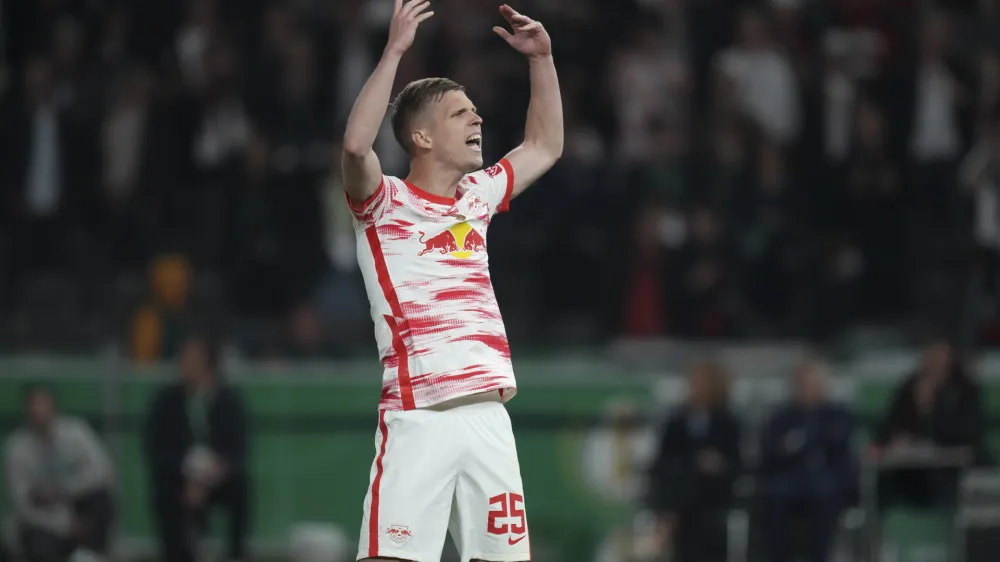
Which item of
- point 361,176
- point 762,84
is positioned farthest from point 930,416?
point 361,176

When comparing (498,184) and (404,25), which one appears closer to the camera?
(404,25)

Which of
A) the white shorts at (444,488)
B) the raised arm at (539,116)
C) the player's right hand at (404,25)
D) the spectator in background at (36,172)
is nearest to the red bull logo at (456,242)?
the raised arm at (539,116)

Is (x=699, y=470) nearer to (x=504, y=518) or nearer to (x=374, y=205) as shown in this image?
(x=504, y=518)

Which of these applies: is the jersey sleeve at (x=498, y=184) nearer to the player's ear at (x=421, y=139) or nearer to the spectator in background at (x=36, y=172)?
the player's ear at (x=421, y=139)

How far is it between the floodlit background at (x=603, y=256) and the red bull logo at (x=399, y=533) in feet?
19.5

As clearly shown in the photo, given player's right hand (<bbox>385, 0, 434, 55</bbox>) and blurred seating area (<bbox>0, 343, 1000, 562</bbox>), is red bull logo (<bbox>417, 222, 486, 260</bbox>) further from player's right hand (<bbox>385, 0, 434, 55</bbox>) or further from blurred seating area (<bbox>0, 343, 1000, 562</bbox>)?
blurred seating area (<bbox>0, 343, 1000, 562</bbox>)

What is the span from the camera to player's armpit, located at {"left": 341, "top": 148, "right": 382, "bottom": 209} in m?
5.86

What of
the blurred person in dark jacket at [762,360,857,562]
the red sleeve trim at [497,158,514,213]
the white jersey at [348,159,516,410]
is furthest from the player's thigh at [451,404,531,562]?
the blurred person in dark jacket at [762,360,857,562]

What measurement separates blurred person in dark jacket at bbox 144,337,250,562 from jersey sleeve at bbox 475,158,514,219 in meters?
5.75

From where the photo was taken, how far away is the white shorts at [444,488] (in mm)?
5941

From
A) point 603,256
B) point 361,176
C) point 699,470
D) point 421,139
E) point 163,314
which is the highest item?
Result: point 421,139

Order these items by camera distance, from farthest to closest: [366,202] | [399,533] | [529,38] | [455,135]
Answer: [529,38] → [455,135] → [366,202] → [399,533]

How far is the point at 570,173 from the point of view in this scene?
13688 millimetres

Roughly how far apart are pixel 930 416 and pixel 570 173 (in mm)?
3647
